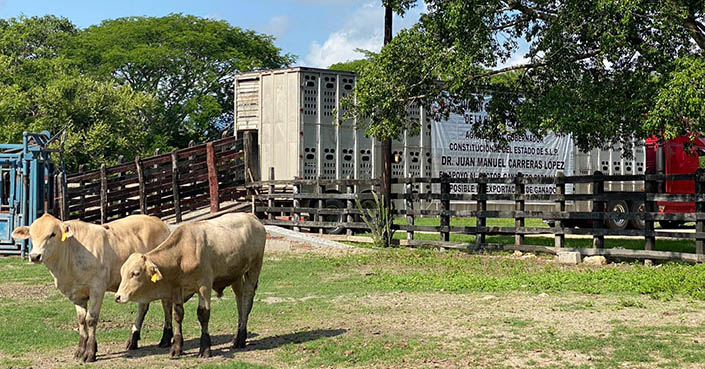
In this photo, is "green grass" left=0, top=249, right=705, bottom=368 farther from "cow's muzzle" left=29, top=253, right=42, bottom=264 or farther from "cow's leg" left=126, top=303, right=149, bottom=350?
"cow's muzzle" left=29, top=253, right=42, bottom=264

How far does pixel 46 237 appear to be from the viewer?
25.9 ft

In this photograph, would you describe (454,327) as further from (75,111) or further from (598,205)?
(75,111)

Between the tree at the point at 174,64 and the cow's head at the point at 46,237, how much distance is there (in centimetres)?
3610

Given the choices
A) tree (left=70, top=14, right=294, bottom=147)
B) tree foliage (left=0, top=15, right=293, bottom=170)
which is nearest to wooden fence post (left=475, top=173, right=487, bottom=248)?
tree foliage (left=0, top=15, right=293, bottom=170)

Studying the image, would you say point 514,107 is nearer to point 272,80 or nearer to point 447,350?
point 272,80

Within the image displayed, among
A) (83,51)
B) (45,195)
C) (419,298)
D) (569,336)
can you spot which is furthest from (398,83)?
(83,51)

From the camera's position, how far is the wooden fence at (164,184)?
23.3m

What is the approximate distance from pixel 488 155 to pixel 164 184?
10404 mm

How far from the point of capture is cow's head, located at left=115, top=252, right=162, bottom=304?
7.62 m

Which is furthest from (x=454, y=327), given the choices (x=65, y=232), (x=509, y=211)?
(x=509, y=211)

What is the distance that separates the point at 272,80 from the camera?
23.6m

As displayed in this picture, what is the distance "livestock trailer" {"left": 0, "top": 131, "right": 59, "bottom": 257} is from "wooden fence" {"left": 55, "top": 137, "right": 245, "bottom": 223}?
15.2ft

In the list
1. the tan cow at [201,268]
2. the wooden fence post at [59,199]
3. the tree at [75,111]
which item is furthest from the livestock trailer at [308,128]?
the tan cow at [201,268]

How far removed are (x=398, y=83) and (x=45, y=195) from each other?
8.03 meters
